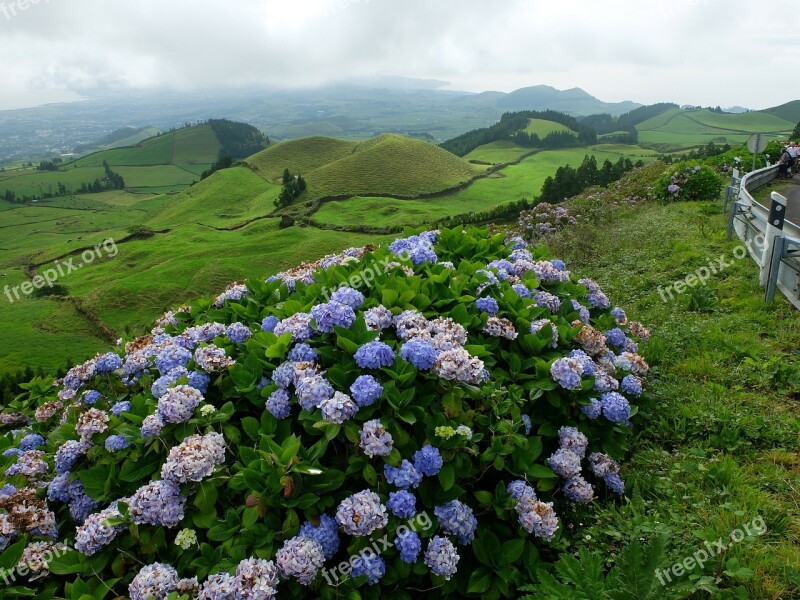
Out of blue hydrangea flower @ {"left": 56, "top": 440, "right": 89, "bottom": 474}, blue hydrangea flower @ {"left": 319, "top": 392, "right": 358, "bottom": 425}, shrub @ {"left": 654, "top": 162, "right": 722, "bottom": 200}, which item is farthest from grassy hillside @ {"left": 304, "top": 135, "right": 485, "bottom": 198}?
blue hydrangea flower @ {"left": 319, "top": 392, "right": 358, "bottom": 425}

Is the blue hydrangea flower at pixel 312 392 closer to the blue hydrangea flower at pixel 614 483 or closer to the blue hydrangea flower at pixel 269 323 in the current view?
the blue hydrangea flower at pixel 269 323

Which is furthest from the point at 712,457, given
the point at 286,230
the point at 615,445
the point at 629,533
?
the point at 286,230

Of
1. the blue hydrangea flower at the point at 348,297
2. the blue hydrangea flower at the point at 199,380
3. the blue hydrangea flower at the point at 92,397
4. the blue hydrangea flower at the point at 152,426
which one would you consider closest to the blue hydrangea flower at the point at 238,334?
the blue hydrangea flower at the point at 199,380

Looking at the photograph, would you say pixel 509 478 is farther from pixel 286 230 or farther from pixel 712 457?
pixel 286 230

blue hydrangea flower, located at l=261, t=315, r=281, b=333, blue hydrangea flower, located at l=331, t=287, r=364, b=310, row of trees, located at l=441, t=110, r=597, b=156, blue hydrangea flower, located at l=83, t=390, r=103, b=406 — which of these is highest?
row of trees, located at l=441, t=110, r=597, b=156

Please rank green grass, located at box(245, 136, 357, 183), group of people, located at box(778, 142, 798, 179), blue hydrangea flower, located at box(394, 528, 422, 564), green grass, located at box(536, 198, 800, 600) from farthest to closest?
green grass, located at box(245, 136, 357, 183), group of people, located at box(778, 142, 798, 179), green grass, located at box(536, 198, 800, 600), blue hydrangea flower, located at box(394, 528, 422, 564)

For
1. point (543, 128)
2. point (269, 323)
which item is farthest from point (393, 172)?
point (269, 323)

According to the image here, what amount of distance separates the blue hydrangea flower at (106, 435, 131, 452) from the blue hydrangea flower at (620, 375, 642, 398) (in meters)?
4.55

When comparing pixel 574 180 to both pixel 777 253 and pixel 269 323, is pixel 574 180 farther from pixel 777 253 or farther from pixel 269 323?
pixel 269 323

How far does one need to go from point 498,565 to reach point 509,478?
703 millimetres

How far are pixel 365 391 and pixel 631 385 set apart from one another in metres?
3.03

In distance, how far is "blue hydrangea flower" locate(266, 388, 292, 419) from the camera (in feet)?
11.9

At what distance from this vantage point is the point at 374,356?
3604mm

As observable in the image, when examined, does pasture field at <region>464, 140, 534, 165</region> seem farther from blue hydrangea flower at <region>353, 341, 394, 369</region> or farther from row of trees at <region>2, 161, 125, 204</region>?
blue hydrangea flower at <region>353, 341, 394, 369</region>
